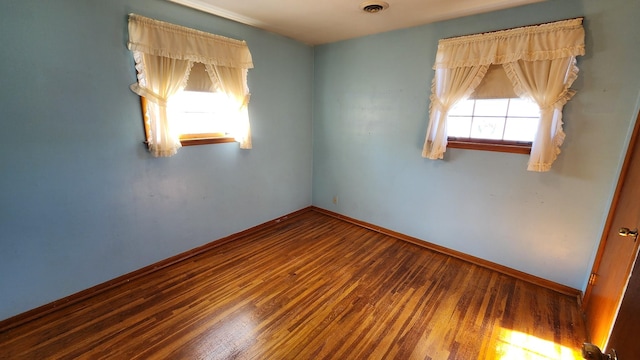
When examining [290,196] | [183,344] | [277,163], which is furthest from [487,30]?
[183,344]

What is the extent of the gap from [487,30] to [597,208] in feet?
5.73

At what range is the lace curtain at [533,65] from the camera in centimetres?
200

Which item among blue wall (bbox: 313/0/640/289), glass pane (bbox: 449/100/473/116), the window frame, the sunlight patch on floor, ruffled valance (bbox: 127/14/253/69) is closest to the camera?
the sunlight patch on floor

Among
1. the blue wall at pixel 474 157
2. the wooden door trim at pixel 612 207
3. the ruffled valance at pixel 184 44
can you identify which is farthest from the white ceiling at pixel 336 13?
the wooden door trim at pixel 612 207

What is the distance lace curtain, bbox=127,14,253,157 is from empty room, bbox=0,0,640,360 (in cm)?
2

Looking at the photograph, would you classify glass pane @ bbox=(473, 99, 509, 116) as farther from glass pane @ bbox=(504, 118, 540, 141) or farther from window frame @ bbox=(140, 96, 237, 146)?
window frame @ bbox=(140, 96, 237, 146)

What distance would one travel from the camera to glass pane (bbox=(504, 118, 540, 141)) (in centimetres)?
228

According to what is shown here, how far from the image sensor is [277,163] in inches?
138

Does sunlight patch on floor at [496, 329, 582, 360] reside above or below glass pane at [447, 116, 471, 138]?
below

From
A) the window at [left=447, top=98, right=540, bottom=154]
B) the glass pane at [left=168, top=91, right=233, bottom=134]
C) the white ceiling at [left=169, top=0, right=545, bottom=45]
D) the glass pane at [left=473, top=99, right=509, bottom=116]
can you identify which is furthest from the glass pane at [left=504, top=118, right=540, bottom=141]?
the glass pane at [left=168, top=91, right=233, bottom=134]

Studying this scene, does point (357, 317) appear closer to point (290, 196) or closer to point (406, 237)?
point (406, 237)

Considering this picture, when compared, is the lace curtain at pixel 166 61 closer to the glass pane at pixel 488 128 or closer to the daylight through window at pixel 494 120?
the daylight through window at pixel 494 120

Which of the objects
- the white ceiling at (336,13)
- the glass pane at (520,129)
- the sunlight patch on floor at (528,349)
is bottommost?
the sunlight patch on floor at (528,349)

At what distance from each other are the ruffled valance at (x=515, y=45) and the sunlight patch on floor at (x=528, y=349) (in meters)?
2.10
